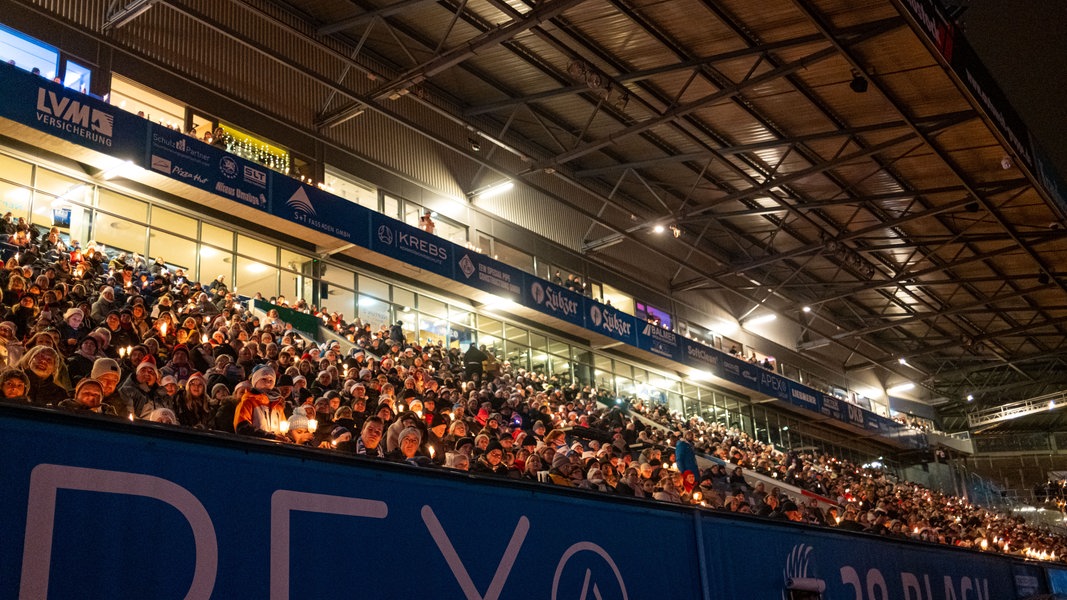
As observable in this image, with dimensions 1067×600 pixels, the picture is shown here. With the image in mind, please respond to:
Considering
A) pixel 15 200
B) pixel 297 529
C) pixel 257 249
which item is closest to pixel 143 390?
pixel 297 529

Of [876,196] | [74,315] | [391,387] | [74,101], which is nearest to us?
[74,315]

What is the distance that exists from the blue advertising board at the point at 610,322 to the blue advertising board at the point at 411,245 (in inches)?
258

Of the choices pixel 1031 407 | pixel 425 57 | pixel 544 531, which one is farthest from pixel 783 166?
pixel 1031 407

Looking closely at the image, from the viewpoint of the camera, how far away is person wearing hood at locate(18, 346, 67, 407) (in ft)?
22.0

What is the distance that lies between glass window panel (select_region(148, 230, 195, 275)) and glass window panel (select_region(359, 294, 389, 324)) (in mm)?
4721

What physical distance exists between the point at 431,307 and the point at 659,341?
32.5 feet

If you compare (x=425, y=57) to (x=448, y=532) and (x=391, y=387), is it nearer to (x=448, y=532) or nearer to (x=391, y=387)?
(x=391, y=387)

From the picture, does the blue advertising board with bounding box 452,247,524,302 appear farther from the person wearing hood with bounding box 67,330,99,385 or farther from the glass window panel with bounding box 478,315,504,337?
the person wearing hood with bounding box 67,330,99,385

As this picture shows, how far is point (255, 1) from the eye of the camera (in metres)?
21.7

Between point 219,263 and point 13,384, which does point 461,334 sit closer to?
point 219,263

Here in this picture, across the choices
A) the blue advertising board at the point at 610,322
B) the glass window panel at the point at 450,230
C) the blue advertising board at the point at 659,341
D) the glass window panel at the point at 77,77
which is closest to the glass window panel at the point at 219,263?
the glass window panel at the point at 77,77

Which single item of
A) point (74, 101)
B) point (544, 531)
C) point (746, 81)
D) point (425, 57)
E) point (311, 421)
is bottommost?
point (544, 531)

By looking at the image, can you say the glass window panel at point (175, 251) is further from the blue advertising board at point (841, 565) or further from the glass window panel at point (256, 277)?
the blue advertising board at point (841, 565)

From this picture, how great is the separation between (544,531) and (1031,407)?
53448 mm
